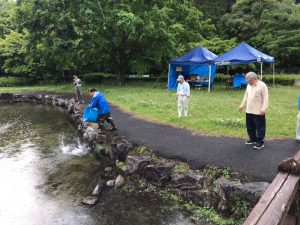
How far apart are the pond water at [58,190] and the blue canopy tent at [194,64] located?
12329 millimetres

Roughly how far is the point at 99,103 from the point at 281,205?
10.6 metres

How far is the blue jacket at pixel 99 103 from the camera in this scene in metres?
12.4

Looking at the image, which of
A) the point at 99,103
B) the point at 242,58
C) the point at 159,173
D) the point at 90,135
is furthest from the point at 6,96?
the point at 159,173

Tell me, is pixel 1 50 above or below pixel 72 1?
below

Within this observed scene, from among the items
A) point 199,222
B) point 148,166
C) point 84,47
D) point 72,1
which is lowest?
point 199,222

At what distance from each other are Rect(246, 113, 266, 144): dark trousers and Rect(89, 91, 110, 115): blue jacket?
5.60 meters

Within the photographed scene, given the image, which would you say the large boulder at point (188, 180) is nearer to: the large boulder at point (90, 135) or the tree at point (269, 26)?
the large boulder at point (90, 135)

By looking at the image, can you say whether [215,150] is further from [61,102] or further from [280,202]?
[61,102]

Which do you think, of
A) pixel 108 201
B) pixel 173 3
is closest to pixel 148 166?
pixel 108 201

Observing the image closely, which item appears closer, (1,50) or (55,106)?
(55,106)

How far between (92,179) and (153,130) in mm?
3504

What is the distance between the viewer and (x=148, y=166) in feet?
29.3

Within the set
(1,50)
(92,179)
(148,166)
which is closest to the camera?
(148,166)

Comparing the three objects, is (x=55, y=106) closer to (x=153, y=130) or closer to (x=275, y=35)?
(x=153, y=130)
